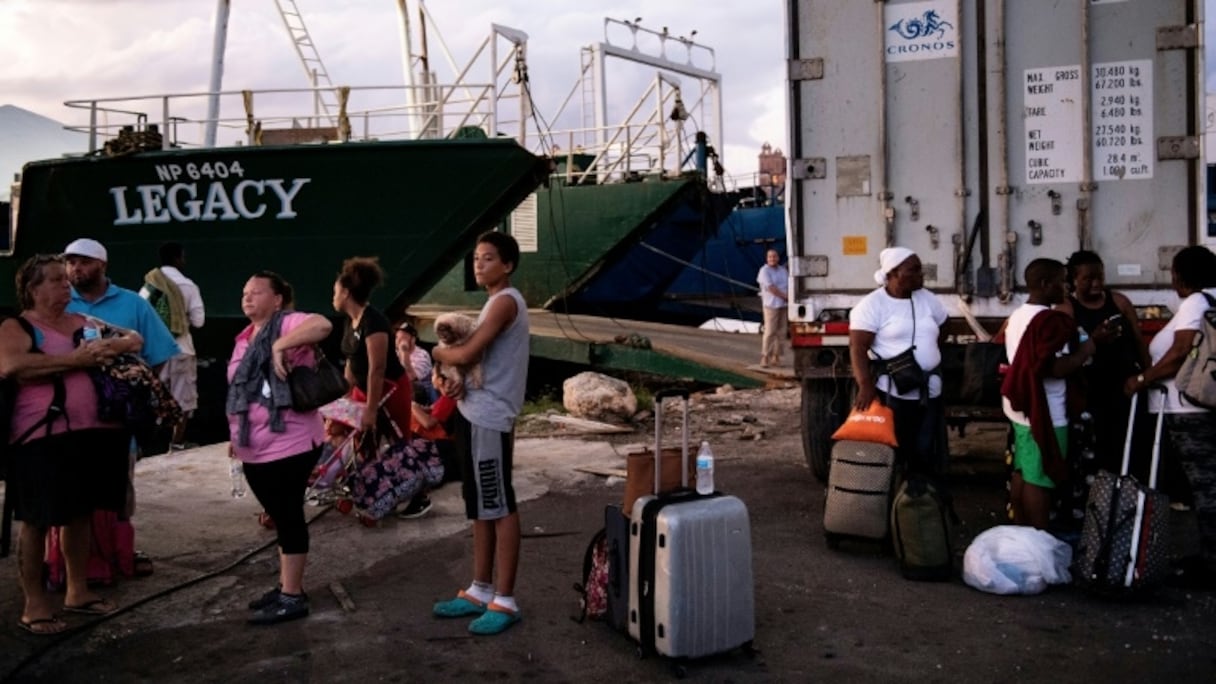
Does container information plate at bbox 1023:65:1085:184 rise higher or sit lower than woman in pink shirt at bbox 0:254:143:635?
higher

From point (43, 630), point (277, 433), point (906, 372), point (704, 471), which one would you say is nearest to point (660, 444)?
point (704, 471)

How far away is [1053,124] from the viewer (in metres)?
7.26

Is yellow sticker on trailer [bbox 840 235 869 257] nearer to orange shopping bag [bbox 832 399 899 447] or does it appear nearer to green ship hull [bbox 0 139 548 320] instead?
orange shopping bag [bbox 832 399 899 447]

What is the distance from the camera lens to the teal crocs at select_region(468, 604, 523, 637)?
5004 millimetres

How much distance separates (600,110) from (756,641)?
55.8 feet

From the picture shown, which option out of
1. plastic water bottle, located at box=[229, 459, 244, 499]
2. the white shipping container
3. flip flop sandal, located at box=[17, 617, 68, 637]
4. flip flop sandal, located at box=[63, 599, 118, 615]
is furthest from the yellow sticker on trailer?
flip flop sandal, located at box=[17, 617, 68, 637]

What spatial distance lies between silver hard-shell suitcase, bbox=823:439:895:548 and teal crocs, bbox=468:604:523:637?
6.37 ft

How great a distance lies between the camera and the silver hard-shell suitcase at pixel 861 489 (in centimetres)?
615

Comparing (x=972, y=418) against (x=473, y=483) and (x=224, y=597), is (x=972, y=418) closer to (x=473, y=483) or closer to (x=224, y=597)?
(x=473, y=483)

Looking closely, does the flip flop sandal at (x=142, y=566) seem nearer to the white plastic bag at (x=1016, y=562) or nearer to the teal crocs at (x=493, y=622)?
the teal crocs at (x=493, y=622)

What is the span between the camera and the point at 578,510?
24.9 feet

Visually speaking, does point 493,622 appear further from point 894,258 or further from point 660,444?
point 894,258

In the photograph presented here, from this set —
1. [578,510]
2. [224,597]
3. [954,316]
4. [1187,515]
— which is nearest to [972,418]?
[954,316]

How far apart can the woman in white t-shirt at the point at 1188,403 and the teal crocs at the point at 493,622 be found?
3.09m
